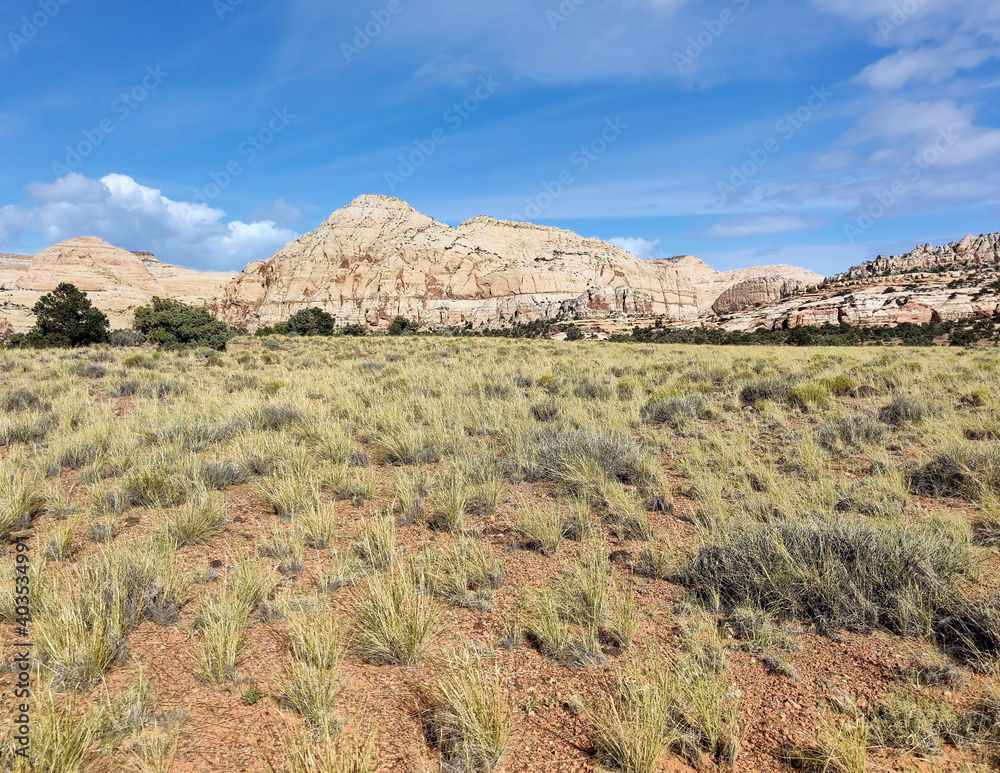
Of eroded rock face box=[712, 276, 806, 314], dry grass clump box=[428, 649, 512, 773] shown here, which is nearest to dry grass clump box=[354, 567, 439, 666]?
dry grass clump box=[428, 649, 512, 773]

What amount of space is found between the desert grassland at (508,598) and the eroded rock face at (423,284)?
77829 mm

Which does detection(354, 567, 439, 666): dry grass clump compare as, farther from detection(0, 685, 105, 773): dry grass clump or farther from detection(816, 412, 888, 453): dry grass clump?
detection(816, 412, 888, 453): dry grass clump

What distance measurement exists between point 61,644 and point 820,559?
13.9 ft

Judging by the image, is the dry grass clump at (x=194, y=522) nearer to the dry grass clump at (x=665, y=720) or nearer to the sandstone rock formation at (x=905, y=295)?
the dry grass clump at (x=665, y=720)

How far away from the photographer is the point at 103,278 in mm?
Answer: 107125

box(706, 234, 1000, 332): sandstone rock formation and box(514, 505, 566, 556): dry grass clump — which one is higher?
box(706, 234, 1000, 332): sandstone rock formation

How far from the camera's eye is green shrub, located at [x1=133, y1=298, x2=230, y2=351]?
21891mm

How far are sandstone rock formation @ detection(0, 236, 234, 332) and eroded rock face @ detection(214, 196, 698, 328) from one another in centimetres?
1473

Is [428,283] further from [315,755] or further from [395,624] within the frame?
[315,755]

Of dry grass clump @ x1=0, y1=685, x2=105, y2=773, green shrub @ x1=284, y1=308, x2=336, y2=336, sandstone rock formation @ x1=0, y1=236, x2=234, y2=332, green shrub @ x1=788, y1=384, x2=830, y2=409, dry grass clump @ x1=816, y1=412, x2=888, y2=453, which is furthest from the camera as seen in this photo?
sandstone rock formation @ x1=0, y1=236, x2=234, y2=332

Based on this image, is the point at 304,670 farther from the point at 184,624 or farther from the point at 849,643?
the point at 849,643

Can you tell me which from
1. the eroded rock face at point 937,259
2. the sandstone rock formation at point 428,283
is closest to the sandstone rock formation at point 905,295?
the eroded rock face at point 937,259

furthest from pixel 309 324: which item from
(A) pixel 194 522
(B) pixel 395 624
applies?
(B) pixel 395 624

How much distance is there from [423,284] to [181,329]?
69.7m
